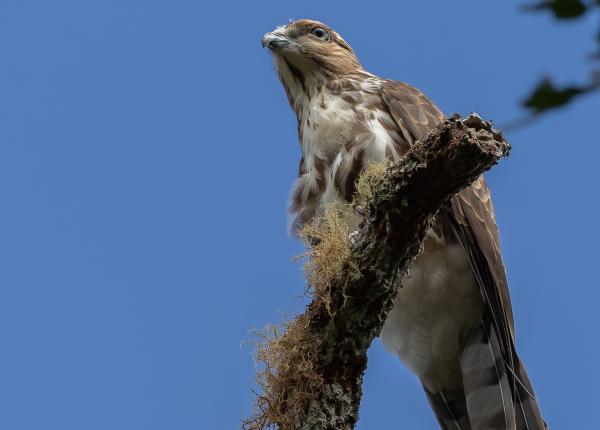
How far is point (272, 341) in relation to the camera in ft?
10.2

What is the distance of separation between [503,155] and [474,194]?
54.8 inches

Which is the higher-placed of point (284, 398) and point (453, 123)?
point (453, 123)

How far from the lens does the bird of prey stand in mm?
3861

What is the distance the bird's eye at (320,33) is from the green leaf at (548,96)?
4506 millimetres

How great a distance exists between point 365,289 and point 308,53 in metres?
2.32

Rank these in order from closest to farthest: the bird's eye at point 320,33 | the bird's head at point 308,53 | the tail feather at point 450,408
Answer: the tail feather at point 450,408 < the bird's head at point 308,53 < the bird's eye at point 320,33

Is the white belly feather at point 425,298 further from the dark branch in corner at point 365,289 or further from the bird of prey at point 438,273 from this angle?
the dark branch in corner at point 365,289

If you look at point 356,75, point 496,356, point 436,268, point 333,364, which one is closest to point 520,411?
point 496,356

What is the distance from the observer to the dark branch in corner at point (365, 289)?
2684 mm

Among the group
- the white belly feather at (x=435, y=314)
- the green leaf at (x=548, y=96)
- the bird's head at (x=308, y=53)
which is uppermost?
the bird's head at (x=308, y=53)

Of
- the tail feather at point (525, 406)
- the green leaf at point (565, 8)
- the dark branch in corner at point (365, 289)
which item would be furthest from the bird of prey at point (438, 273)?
the green leaf at point (565, 8)

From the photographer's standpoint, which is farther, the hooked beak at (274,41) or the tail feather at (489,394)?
the hooked beak at (274,41)

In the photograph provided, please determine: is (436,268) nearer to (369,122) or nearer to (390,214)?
(369,122)

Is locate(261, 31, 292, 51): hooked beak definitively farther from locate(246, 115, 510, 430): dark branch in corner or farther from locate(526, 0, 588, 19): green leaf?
locate(526, 0, 588, 19): green leaf
